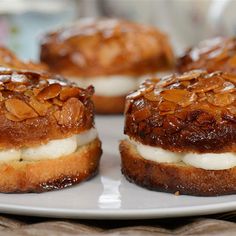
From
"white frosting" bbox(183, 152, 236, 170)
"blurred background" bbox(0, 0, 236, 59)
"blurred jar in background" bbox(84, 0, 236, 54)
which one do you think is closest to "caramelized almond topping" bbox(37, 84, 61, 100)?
"white frosting" bbox(183, 152, 236, 170)

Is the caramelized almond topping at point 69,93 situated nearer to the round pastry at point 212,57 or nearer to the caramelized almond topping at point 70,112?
the caramelized almond topping at point 70,112

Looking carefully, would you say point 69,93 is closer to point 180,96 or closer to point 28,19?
point 180,96

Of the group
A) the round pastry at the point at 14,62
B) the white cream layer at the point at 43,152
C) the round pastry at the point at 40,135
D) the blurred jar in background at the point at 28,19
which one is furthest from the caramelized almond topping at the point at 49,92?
the blurred jar in background at the point at 28,19

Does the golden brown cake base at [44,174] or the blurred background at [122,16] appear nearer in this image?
the golden brown cake base at [44,174]

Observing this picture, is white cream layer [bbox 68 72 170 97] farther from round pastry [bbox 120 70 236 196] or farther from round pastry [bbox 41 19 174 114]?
round pastry [bbox 120 70 236 196]

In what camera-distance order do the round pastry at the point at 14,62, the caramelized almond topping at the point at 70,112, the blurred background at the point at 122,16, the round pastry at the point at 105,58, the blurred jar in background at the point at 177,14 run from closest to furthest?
the caramelized almond topping at the point at 70,112 → the round pastry at the point at 14,62 → the round pastry at the point at 105,58 → the blurred background at the point at 122,16 → the blurred jar in background at the point at 177,14

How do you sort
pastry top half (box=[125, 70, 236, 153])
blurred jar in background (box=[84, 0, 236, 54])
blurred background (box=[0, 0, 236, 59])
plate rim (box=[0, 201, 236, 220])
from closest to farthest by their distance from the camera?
plate rim (box=[0, 201, 236, 220]) → pastry top half (box=[125, 70, 236, 153]) → blurred background (box=[0, 0, 236, 59]) → blurred jar in background (box=[84, 0, 236, 54])

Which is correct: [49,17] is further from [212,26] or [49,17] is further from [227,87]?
[227,87]
